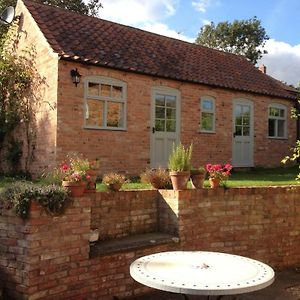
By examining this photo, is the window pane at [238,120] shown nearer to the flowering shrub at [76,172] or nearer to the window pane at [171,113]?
the window pane at [171,113]

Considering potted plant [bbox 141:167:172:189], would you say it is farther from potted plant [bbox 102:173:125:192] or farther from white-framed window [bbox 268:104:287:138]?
white-framed window [bbox 268:104:287:138]

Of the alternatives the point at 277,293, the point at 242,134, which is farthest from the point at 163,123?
the point at 277,293

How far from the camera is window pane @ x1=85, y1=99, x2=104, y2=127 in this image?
12.2 metres

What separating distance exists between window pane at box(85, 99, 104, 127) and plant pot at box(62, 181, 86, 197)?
20.6 ft

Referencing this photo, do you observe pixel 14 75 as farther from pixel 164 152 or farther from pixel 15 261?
pixel 15 261

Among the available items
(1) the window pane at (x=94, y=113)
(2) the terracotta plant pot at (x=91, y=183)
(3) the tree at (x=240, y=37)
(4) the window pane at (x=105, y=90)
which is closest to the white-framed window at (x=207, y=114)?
(4) the window pane at (x=105, y=90)

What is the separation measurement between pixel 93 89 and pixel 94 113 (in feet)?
2.31

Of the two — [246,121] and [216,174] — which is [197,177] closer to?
[216,174]

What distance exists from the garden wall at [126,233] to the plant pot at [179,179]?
118mm

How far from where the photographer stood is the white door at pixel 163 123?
13.8 m

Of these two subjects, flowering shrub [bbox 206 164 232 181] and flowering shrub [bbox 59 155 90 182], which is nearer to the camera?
flowering shrub [bbox 59 155 90 182]

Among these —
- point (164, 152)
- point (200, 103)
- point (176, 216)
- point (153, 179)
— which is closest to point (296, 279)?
point (176, 216)

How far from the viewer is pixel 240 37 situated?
38.9 metres

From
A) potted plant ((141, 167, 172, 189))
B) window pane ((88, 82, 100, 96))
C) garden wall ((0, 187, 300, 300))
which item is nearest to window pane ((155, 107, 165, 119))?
window pane ((88, 82, 100, 96))
